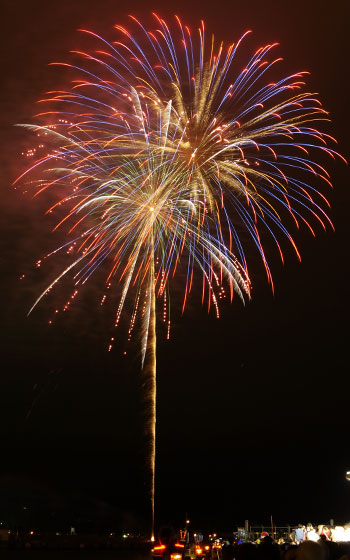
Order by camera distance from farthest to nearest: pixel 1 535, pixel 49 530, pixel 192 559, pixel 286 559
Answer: pixel 49 530 → pixel 1 535 → pixel 192 559 → pixel 286 559

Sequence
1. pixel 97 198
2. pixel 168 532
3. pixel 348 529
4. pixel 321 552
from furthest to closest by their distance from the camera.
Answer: pixel 348 529
pixel 97 198
pixel 168 532
pixel 321 552

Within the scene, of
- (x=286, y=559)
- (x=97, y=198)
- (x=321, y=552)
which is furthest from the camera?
(x=97, y=198)

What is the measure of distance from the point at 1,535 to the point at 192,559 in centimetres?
11537

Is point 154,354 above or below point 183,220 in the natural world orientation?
below

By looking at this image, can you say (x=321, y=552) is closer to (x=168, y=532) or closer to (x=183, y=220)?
(x=168, y=532)

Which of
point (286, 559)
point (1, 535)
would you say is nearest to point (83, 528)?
point (1, 535)

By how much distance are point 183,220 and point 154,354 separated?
606 cm

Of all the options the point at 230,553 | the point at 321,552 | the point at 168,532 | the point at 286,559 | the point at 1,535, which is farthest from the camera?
the point at 1,535

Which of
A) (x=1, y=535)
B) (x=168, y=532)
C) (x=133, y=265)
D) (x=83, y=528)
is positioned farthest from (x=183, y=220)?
(x=83, y=528)

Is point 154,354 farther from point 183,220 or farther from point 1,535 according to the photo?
point 1,535

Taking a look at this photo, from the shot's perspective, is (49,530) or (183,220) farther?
(49,530)

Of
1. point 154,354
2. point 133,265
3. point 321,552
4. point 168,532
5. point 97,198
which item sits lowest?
point 321,552

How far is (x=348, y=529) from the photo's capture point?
32250 mm

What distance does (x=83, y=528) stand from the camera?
177m
